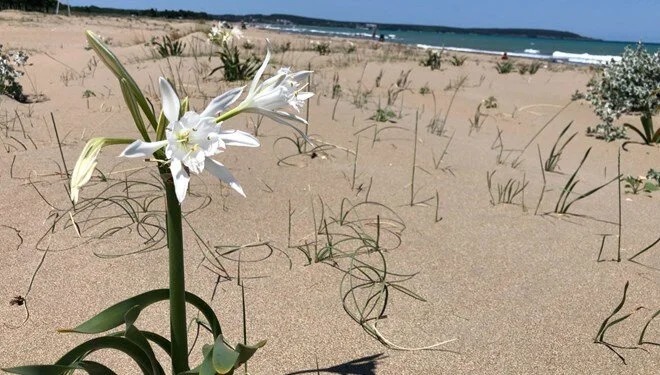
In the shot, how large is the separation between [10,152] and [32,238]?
47.6 inches

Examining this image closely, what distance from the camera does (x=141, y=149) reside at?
847 mm

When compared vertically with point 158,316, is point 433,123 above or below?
above

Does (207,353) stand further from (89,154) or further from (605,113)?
(605,113)

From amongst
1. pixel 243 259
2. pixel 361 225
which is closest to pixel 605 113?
pixel 361 225

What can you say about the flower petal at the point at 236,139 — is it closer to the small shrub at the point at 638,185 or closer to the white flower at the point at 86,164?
the white flower at the point at 86,164

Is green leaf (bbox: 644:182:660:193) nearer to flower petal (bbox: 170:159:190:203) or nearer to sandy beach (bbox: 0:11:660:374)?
sandy beach (bbox: 0:11:660:374)

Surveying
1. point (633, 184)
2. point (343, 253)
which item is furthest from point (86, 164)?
point (633, 184)

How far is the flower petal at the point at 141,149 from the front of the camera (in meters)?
0.83

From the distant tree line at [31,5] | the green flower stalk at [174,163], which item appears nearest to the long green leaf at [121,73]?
the green flower stalk at [174,163]

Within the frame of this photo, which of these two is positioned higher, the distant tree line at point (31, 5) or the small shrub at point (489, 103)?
the distant tree line at point (31, 5)

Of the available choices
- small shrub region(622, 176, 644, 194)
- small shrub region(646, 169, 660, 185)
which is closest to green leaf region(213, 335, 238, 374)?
small shrub region(622, 176, 644, 194)

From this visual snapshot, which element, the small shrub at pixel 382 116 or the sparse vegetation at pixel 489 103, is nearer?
the small shrub at pixel 382 116

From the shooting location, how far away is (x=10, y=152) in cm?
293

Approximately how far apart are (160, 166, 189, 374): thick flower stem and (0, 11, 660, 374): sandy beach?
38 cm
